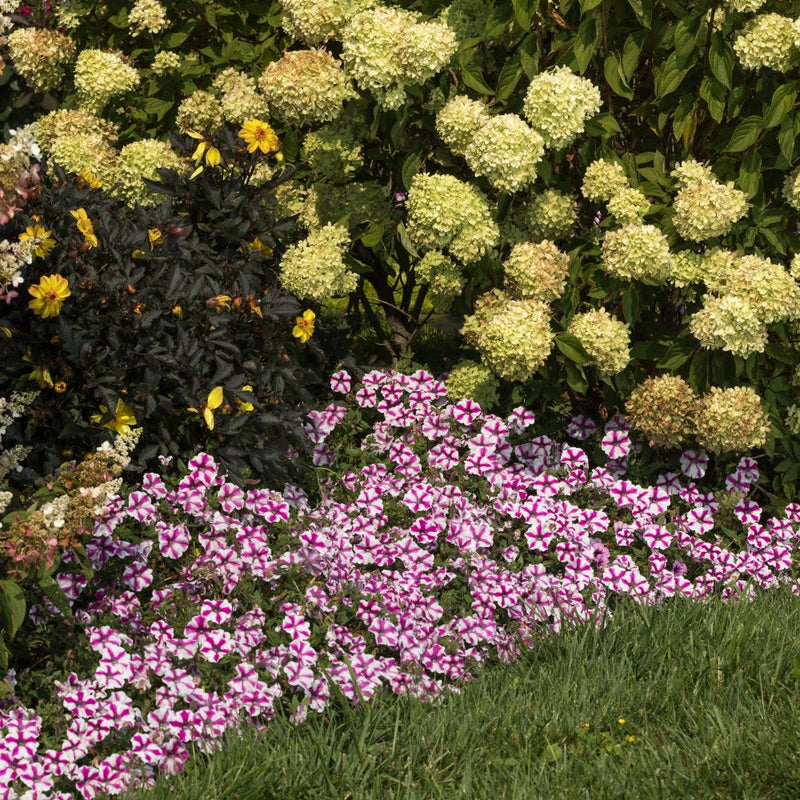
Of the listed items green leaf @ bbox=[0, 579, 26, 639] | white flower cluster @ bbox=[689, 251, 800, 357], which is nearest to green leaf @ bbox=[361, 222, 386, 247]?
white flower cluster @ bbox=[689, 251, 800, 357]

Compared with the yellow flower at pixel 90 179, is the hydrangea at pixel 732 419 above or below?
below

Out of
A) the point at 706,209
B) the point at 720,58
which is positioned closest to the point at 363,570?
the point at 706,209

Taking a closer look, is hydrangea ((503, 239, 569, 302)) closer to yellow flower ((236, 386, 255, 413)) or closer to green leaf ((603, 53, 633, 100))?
green leaf ((603, 53, 633, 100))

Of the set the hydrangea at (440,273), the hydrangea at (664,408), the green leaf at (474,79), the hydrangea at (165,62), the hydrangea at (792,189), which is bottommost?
the hydrangea at (664,408)

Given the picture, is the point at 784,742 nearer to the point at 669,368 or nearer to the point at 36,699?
the point at 669,368

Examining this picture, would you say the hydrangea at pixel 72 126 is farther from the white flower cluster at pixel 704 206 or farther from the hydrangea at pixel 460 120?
the white flower cluster at pixel 704 206

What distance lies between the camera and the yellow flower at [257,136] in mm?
4422

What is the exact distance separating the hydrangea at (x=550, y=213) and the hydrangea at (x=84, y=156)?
164cm

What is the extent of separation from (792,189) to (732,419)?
871mm

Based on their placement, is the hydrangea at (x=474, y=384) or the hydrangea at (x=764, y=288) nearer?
the hydrangea at (x=764, y=288)

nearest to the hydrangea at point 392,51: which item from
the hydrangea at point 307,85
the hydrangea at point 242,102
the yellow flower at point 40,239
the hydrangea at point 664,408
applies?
the hydrangea at point 307,85

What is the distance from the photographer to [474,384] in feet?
15.5

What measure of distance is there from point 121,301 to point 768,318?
2.18 metres

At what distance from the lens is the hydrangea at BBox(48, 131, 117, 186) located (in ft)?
15.7
